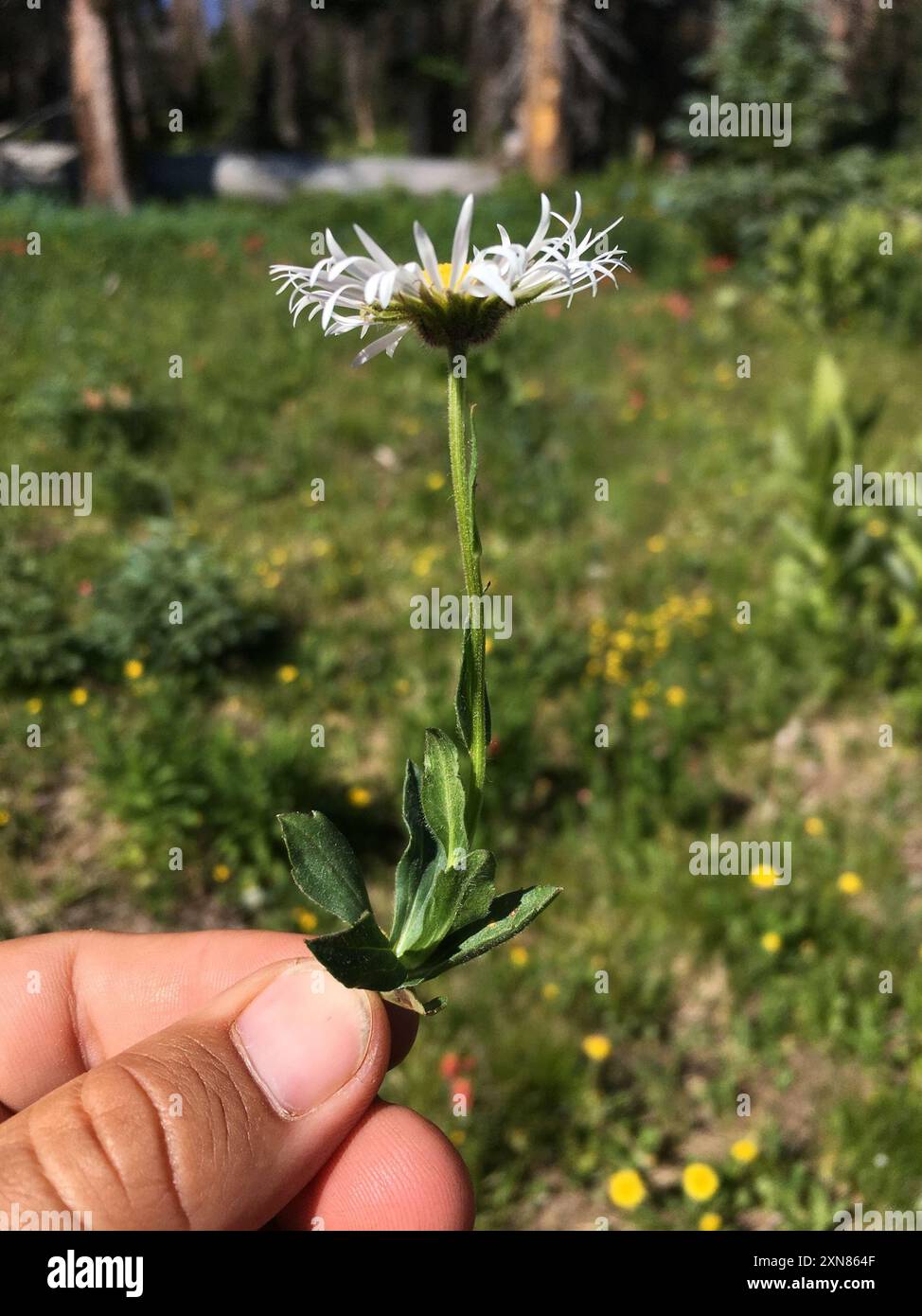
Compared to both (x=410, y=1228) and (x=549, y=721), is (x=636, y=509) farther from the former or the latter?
(x=410, y=1228)

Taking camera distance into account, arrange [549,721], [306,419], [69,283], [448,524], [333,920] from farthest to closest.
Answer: [69,283], [306,419], [448,524], [549,721], [333,920]

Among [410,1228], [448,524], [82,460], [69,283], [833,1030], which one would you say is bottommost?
[833,1030]

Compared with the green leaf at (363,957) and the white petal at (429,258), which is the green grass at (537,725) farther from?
the white petal at (429,258)

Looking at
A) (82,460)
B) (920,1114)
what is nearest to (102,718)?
(82,460)

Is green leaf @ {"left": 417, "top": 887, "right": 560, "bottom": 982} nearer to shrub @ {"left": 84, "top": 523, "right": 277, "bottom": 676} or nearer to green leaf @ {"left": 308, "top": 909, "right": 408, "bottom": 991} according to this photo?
green leaf @ {"left": 308, "top": 909, "right": 408, "bottom": 991}

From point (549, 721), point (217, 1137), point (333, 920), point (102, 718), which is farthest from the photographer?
point (549, 721)

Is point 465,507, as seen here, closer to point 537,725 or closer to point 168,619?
point 537,725
